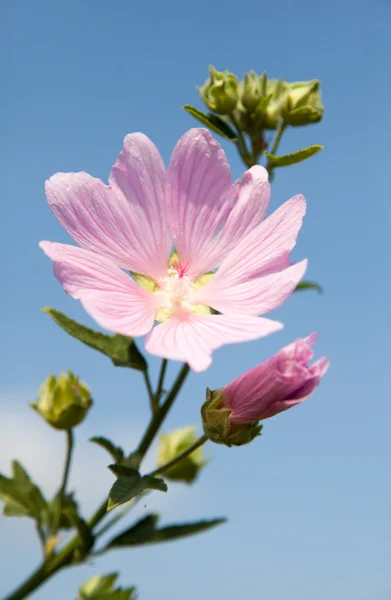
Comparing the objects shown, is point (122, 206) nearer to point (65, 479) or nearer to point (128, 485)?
point (128, 485)

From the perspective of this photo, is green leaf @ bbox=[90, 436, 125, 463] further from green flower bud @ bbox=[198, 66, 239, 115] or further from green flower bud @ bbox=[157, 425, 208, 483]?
green flower bud @ bbox=[198, 66, 239, 115]

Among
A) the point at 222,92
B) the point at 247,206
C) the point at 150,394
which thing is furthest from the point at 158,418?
the point at 222,92

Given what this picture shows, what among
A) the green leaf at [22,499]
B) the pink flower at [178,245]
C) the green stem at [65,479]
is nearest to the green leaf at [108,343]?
the pink flower at [178,245]

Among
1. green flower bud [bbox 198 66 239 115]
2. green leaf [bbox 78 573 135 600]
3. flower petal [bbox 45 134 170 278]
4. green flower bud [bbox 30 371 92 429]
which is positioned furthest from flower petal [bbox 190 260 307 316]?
green leaf [bbox 78 573 135 600]

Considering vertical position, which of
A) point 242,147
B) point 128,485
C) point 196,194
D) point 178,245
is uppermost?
point 242,147

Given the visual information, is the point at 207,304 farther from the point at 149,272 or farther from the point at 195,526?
the point at 195,526

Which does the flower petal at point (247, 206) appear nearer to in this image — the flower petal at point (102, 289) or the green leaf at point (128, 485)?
the flower petal at point (102, 289)
